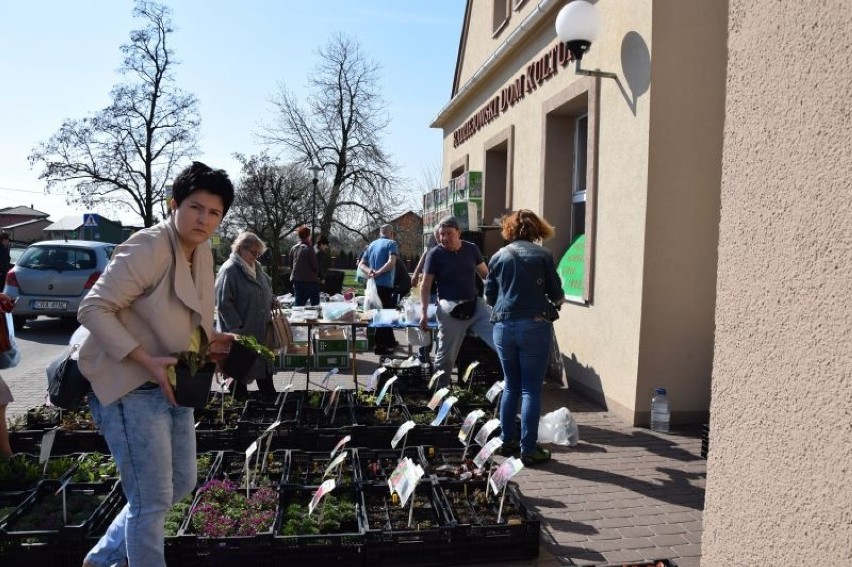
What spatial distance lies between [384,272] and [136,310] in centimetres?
758

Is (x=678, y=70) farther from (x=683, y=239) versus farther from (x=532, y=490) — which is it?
(x=532, y=490)

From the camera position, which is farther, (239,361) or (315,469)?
(315,469)

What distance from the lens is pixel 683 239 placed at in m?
5.93

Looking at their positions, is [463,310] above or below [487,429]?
above

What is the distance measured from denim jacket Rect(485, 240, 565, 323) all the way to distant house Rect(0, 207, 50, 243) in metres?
66.9

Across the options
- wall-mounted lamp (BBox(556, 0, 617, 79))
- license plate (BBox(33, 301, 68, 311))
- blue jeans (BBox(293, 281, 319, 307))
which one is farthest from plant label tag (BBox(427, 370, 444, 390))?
license plate (BBox(33, 301, 68, 311))

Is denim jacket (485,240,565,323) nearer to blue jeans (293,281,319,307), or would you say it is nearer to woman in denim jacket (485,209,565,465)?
woman in denim jacket (485,209,565,465)

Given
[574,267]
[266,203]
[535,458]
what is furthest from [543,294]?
[266,203]

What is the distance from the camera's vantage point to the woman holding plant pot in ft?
7.89

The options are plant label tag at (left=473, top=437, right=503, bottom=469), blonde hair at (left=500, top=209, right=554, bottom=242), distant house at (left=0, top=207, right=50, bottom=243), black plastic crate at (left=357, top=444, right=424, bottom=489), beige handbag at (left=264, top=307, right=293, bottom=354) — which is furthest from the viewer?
distant house at (left=0, top=207, right=50, bottom=243)

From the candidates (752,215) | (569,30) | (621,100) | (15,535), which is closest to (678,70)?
(621,100)

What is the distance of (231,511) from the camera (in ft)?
12.1

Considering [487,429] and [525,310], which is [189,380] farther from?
[525,310]

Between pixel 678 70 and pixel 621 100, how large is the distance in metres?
0.64
